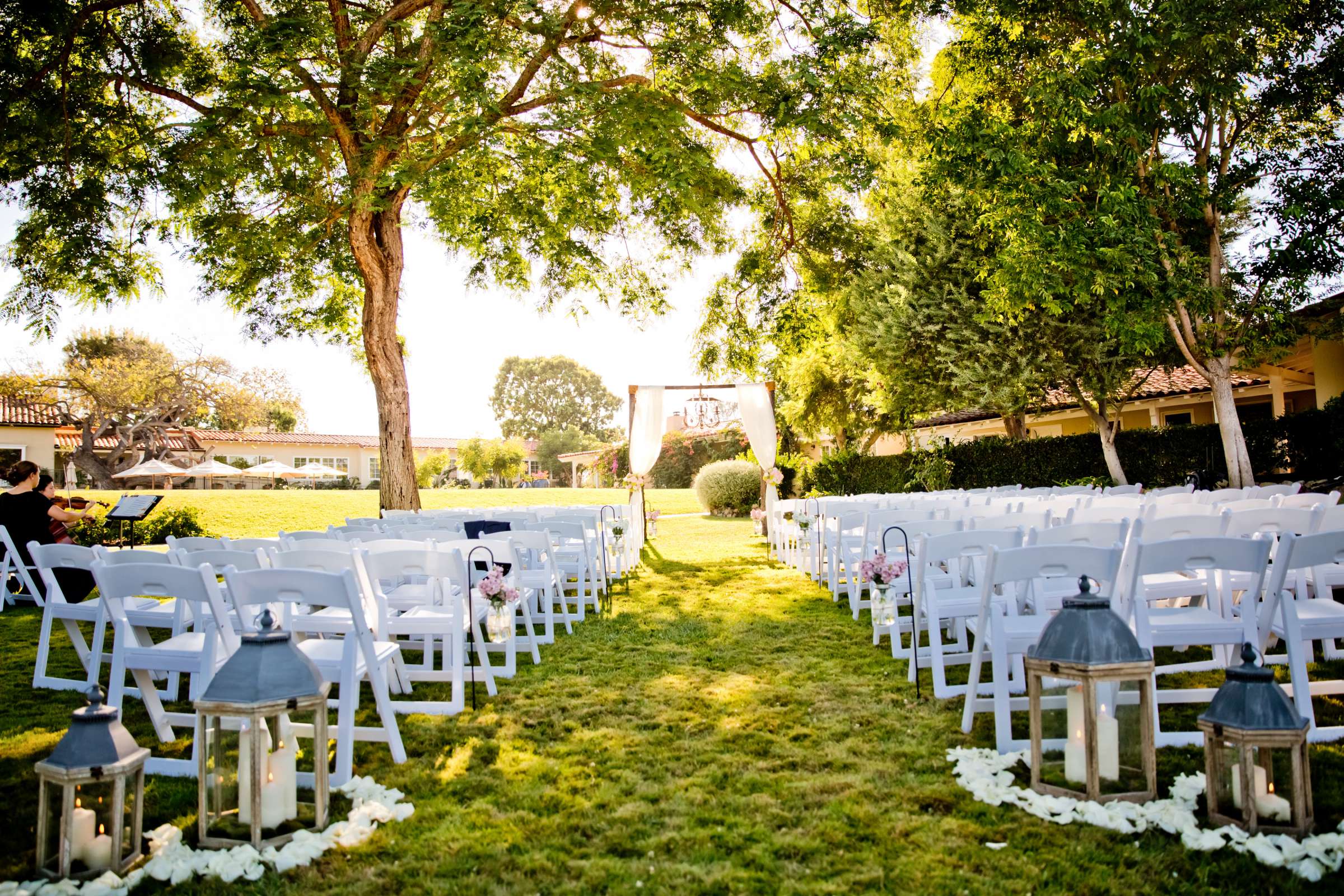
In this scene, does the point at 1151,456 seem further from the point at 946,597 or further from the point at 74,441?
the point at 74,441

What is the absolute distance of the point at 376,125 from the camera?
9.66 m

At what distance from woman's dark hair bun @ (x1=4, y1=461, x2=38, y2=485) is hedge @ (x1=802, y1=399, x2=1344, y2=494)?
570 inches

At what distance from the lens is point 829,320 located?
49.2ft

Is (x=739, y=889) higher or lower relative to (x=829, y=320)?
lower

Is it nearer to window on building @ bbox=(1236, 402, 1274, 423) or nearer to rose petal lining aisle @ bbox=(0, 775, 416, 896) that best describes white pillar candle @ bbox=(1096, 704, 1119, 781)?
rose petal lining aisle @ bbox=(0, 775, 416, 896)

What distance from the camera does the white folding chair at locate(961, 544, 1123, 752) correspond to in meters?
3.39

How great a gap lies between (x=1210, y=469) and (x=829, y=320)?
22.1ft

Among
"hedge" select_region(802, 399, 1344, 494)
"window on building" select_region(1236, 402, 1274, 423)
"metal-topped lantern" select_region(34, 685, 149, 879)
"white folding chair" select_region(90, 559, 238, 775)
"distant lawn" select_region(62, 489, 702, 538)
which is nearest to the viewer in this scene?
"metal-topped lantern" select_region(34, 685, 149, 879)

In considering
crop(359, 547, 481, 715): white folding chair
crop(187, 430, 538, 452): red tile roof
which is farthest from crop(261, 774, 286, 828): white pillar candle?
crop(187, 430, 538, 452): red tile roof

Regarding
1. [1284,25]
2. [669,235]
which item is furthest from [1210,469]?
[669,235]

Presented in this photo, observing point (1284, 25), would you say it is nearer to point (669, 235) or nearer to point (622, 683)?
point (669, 235)

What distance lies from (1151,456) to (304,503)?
18787mm

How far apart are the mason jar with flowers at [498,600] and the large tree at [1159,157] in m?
7.55

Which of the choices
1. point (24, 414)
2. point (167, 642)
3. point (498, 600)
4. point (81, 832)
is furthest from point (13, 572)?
point (24, 414)
